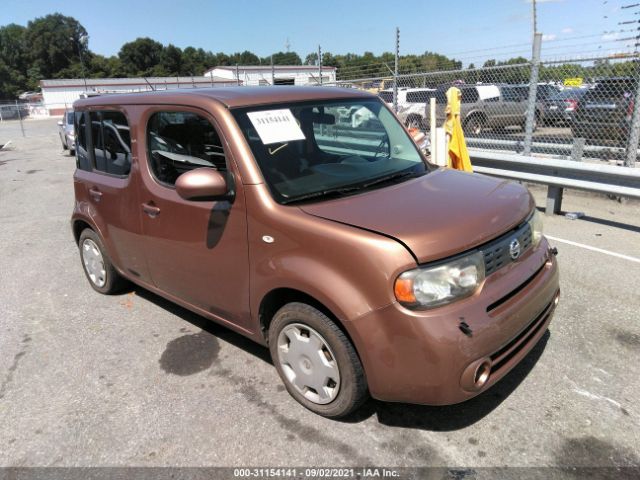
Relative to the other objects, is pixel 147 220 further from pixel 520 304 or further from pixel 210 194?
pixel 520 304

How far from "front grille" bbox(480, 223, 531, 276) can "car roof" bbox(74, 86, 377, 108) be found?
160cm

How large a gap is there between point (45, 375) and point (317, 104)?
2.68 metres

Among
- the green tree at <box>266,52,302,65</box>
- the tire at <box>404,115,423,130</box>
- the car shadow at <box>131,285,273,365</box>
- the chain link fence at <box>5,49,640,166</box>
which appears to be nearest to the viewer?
the car shadow at <box>131,285,273,365</box>

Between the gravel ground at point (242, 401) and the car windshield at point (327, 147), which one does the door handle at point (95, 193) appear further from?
the car windshield at point (327, 147)

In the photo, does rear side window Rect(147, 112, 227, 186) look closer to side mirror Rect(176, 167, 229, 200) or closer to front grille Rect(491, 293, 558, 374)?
side mirror Rect(176, 167, 229, 200)

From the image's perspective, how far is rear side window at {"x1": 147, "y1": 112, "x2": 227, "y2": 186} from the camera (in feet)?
10.1

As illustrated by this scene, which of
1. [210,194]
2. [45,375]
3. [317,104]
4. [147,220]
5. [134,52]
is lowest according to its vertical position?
[45,375]

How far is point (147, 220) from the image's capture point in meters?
3.56

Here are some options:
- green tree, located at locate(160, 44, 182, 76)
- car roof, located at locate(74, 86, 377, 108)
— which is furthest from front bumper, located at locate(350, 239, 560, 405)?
green tree, located at locate(160, 44, 182, 76)

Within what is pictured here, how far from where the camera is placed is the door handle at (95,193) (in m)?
4.11

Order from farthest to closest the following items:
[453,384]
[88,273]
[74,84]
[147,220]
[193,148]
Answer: [74,84]
[88,273]
[147,220]
[193,148]
[453,384]

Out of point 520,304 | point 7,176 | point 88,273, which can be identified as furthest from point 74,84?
point 520,304

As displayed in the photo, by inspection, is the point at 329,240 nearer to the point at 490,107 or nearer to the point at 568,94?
the point at 568,94

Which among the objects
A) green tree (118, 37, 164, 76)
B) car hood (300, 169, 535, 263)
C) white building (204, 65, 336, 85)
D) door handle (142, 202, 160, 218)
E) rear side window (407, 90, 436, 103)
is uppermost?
green tree (118, 37, 164, 76)
